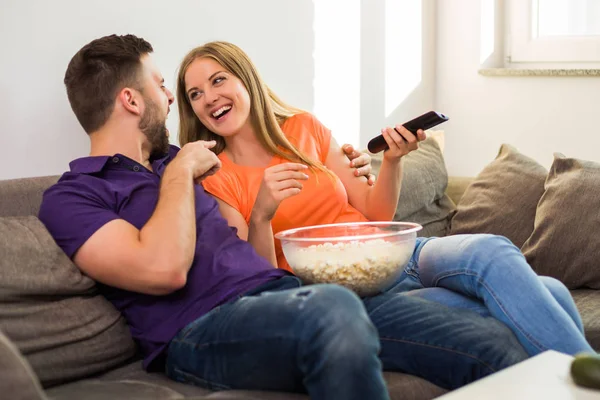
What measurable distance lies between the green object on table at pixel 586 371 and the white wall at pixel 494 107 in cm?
199

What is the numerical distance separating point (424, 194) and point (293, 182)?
1.01 m

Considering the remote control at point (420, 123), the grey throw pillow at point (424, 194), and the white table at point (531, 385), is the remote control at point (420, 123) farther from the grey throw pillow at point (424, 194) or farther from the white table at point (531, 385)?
the white table at point (531, 385)

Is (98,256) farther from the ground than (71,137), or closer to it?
closer to it

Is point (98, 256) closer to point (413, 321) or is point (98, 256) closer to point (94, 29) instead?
point (413, 321)

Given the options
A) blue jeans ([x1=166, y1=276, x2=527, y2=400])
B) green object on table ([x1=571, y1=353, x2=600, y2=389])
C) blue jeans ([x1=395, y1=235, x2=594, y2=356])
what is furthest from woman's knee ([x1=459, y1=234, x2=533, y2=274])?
green object on table ([x1=571, y1=353, x2=600, y2=389])

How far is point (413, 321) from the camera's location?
6.19 ft

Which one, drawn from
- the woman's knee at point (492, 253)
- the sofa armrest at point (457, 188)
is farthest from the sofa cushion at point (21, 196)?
the sofa armrest at point (457, 188)

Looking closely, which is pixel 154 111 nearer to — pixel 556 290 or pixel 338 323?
pixel 338 323

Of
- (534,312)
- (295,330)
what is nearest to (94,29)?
(295,330)

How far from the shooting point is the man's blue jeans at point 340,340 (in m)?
1.53

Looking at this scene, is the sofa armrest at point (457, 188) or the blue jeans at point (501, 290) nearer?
the blue jeans at point (501, 290)

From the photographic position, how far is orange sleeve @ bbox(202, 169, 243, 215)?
231cm

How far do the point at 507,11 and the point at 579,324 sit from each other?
80.9 inches

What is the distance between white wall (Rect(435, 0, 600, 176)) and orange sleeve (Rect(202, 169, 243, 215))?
63.3 inches
